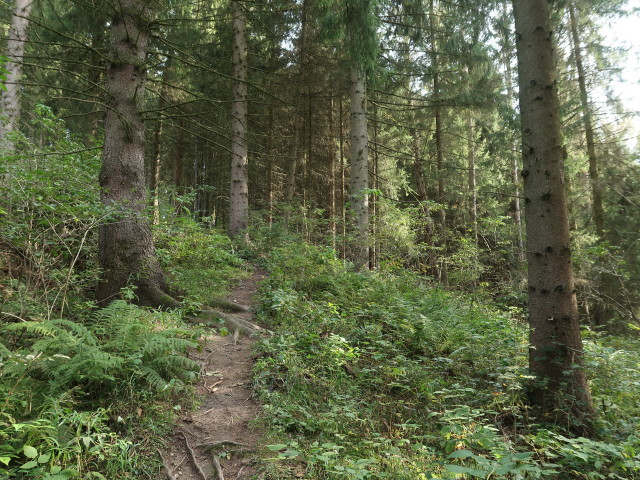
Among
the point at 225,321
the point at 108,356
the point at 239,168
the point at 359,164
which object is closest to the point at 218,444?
the point at 108,356

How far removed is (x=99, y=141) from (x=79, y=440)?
22.7ft

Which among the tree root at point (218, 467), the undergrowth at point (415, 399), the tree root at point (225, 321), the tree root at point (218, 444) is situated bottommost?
the tree root at point (218, 467)

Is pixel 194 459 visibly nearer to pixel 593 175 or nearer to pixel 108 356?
pixel 108 356

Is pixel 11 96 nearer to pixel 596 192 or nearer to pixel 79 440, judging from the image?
pixel 79 440

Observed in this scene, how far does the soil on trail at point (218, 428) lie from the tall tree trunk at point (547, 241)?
299cm

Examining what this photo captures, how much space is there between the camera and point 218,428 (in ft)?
10.8

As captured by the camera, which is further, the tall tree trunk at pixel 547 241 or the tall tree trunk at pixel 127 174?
the tall tree trunk at pixel 127 174

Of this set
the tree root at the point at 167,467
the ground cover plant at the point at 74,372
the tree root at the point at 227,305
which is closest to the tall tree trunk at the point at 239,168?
the tree root at the point at 227,305

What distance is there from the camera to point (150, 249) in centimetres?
530

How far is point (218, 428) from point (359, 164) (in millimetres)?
→ 7424

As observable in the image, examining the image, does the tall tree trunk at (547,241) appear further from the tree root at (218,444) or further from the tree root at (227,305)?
the tree root at (227,305)

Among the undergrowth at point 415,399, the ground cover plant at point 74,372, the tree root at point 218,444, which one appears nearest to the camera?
the ground cover plant at point 74,372

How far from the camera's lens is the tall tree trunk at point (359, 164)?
8766 mm

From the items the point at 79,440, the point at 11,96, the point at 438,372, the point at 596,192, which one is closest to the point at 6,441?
the point at 79,440
